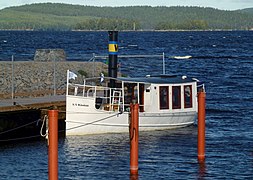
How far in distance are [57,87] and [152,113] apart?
10.4 m

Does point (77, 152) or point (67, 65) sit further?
point (67, 65)

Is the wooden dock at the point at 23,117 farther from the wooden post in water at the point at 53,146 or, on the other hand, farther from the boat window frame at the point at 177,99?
the wooden post in water at the point at 53,146

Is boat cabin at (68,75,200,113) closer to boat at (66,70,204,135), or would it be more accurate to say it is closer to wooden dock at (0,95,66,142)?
boat at (66,70,204,135)

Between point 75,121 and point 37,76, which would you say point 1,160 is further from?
point 37,76

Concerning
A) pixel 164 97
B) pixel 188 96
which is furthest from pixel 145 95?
pixel 188 96

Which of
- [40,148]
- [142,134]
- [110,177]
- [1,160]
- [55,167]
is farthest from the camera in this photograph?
[142,134]

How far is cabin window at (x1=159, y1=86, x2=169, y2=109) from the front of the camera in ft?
130

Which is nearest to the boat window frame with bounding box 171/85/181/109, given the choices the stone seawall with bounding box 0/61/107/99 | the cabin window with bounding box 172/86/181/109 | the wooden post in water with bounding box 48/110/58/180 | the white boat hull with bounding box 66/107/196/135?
the cabin window with bounding box 172/86/181/109

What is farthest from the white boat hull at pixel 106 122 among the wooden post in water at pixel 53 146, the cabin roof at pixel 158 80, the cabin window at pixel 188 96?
the wooden post in water at pixel 53 146

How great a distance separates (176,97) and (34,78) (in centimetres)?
1141

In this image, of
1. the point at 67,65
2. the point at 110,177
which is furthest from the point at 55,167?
the point at 67,65

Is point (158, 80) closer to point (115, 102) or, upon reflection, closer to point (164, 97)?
point (164, 97)

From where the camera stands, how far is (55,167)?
80.6 ft

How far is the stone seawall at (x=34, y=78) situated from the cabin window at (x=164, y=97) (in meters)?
7.21
